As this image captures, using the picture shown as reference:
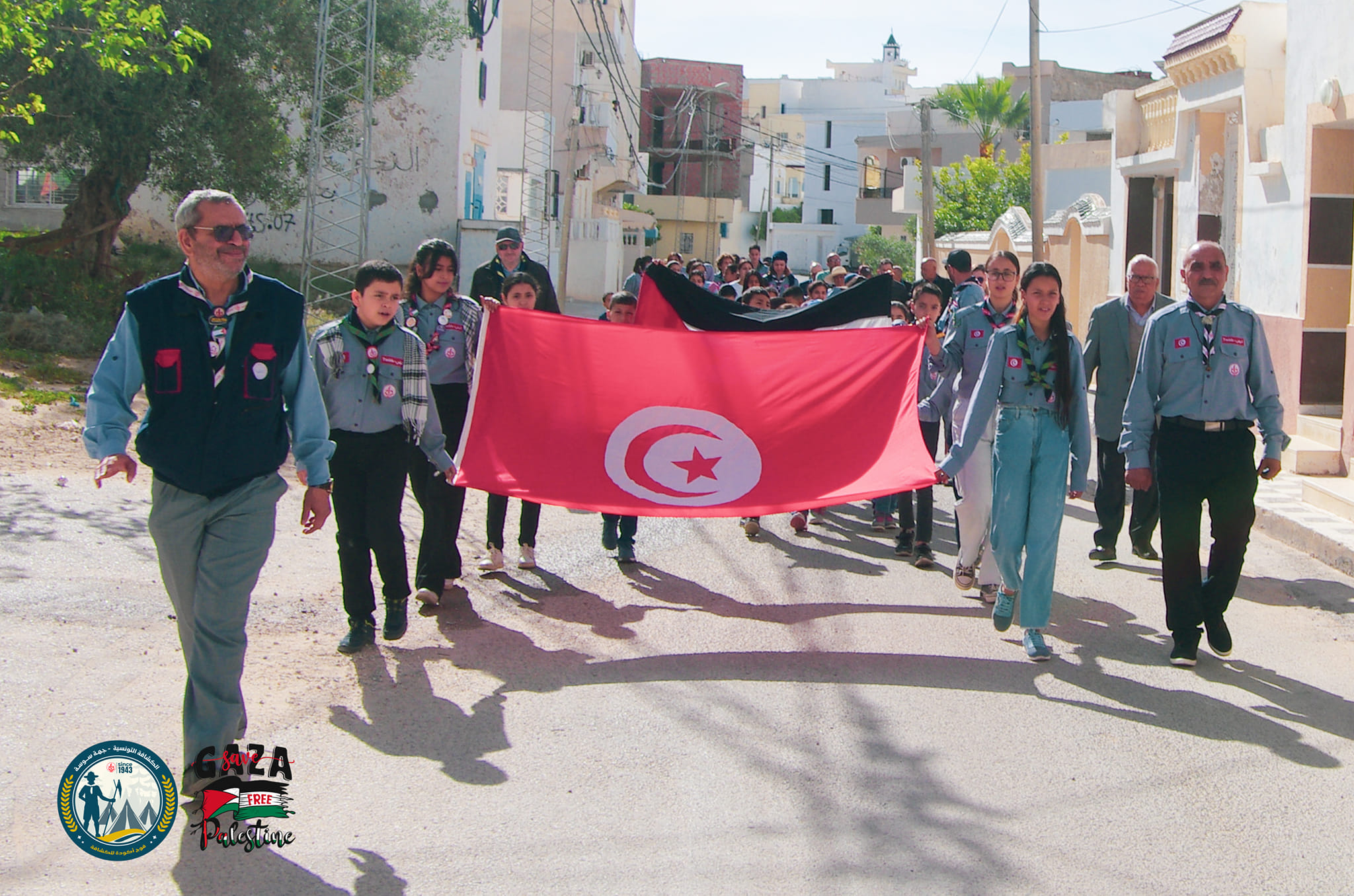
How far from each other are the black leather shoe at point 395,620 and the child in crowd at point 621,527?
180 centimetres

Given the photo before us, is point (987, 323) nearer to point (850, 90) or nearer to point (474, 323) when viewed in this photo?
point (474, 323)

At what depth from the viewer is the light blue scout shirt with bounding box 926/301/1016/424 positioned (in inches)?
305

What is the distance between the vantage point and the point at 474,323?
7.47 meters

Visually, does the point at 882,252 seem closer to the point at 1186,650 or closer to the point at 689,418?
the point at 689,418

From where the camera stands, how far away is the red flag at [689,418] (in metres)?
7.17

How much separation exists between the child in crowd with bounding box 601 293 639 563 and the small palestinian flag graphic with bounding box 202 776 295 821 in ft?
12.4

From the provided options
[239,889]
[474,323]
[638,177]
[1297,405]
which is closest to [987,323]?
[474,323]

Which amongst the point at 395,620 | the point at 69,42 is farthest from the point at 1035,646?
the point at 69,42

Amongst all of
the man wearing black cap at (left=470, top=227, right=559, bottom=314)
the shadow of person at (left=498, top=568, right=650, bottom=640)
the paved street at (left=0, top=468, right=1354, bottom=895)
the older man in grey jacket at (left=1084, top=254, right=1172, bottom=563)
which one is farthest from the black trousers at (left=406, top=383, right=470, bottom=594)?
the older man in grey jacket at (left=1084, top=254, right=1172, bottom=563)

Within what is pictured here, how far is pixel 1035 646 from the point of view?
654 cm

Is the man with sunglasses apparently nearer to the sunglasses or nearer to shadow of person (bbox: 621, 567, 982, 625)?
the sunglasses

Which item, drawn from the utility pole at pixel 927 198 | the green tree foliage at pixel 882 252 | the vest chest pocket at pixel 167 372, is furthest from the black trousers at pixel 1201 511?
the green tree foliage at pixel 882 252

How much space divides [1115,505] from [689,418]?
3507 millimetres

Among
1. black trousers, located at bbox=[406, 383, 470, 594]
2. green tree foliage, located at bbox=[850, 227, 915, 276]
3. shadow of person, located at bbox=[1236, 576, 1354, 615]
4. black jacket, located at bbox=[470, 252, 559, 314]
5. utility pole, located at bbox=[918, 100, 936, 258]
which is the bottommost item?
shadow of person, located at bbox=[1236, 576, 1354, 615]
